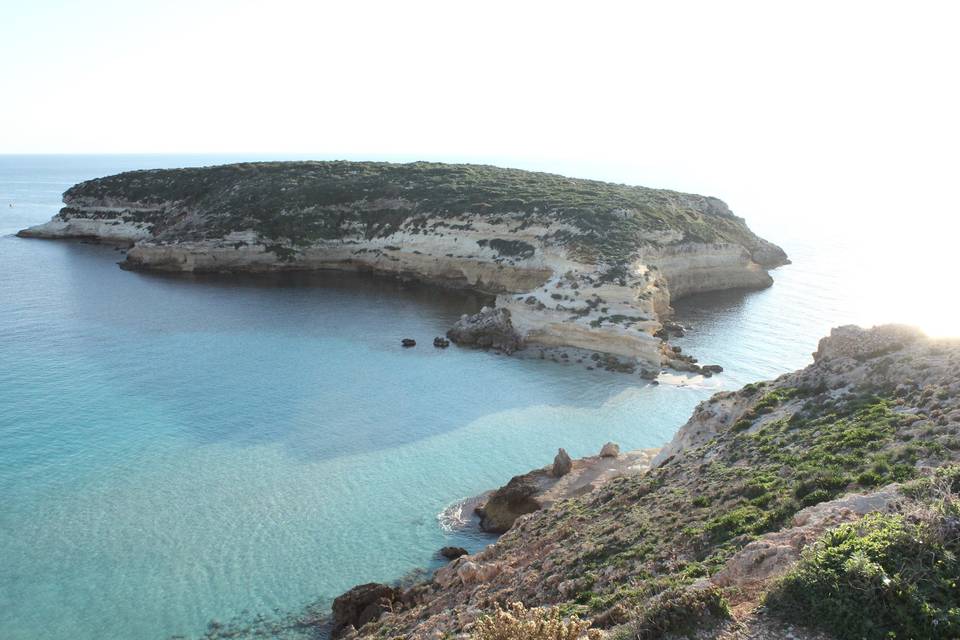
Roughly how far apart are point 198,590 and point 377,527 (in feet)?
23.8

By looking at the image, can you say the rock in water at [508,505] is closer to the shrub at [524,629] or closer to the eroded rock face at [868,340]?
the eroded rock face at [868,340]

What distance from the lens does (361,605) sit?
22.6 m

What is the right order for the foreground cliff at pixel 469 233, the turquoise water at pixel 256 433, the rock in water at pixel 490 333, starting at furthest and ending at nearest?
the foreground cliff at pixel 469 233 → the rock in water at pixel 490 333 → the turquoise water at pixel 256 433

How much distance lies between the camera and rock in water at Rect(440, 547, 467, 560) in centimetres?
2631

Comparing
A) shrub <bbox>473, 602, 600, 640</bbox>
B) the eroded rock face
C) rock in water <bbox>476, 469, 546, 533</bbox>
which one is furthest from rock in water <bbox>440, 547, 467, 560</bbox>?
the eroded rock face

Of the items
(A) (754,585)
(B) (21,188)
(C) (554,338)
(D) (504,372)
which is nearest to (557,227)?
(C) (554,338)

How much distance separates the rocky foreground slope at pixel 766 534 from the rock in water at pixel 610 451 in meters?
6.07

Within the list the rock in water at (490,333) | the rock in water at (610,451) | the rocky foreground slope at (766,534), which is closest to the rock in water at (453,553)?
the rocky foreground slope at (766,534)

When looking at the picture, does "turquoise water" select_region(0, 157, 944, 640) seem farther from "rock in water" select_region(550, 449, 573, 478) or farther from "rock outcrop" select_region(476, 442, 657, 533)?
"rock in water" select_region(550, 449, 573, 478)

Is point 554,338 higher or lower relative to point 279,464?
higher

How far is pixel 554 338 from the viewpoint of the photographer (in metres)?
52.8

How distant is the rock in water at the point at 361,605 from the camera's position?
21.9m

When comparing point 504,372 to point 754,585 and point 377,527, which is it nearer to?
point 377,527

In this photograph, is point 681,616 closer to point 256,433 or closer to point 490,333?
point 256,433
